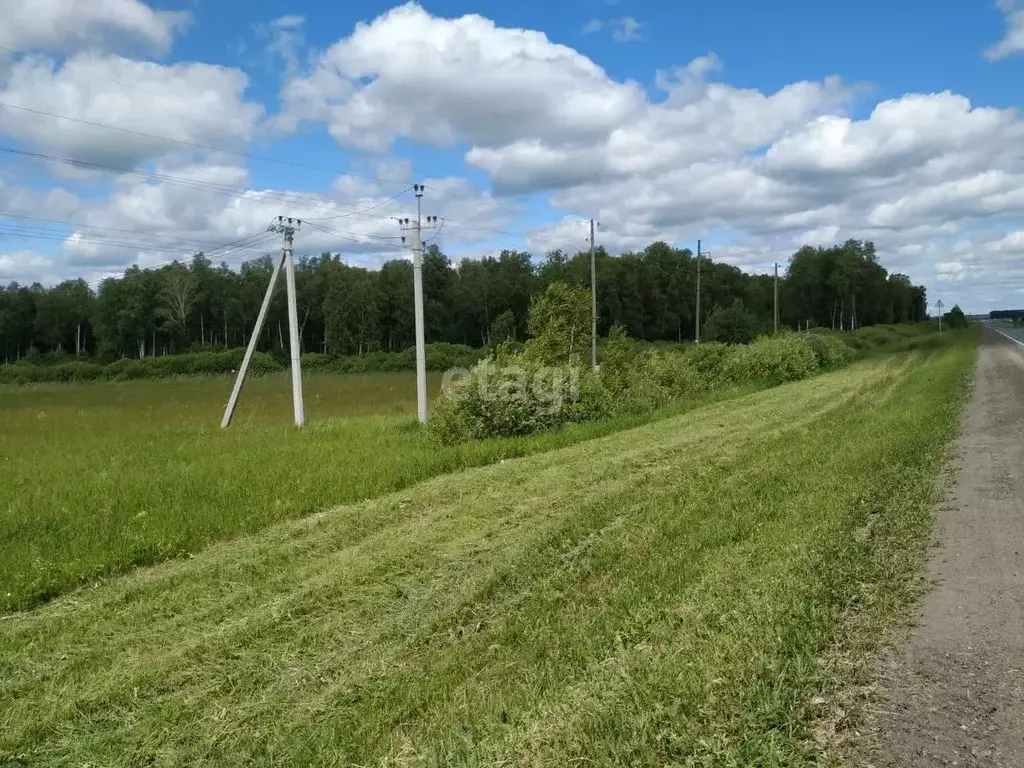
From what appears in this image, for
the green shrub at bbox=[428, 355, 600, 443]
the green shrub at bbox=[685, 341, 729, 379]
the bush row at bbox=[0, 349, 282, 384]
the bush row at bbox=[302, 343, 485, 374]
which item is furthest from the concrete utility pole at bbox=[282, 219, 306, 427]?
the bush row at bbox=[302, 343, 485, 374]

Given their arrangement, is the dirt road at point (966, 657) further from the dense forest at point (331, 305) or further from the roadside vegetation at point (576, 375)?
the dense forest at point (331, 305)

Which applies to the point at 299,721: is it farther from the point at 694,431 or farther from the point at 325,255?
the point at 325,255

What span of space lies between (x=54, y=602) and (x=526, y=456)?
819cm

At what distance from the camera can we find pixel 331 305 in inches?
2970

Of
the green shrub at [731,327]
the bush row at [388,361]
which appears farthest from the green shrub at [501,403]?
the green shrub at [731,327]

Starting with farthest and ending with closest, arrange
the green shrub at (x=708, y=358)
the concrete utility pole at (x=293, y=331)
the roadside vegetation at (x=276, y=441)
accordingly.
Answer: the green shrub at (x=708, y=358)
the concrete utility pole at (x=293, y=331)
the roadside vegetation at (x=276, y=441)

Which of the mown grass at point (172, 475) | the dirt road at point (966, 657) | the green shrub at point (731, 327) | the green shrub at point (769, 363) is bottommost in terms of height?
the mown grass at point (172, 475)

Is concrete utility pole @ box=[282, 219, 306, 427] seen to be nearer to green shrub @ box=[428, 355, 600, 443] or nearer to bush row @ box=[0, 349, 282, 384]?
green shrub @ box=[428, 355, 600, 443]

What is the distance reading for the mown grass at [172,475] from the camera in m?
7.98

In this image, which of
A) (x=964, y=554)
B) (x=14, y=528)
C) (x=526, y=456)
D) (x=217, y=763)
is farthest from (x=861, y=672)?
(x=526, y=456)

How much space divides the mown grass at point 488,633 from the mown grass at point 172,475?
24.6 inches

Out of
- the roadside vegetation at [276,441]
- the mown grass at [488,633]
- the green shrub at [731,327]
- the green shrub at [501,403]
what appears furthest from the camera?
the green shrub at [731,327]

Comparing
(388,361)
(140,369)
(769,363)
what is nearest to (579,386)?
(769,363)

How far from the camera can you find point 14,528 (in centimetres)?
880
